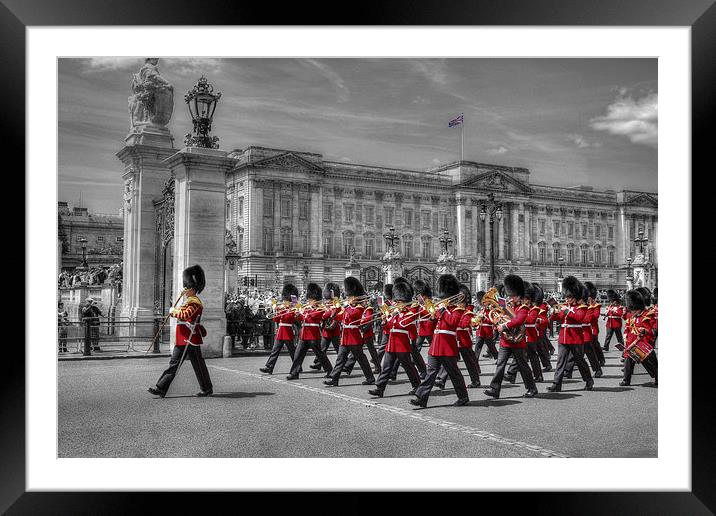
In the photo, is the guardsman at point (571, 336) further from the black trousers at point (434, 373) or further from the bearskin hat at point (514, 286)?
the black trousers at point (434, 373)

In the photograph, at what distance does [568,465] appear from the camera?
23.1 ft

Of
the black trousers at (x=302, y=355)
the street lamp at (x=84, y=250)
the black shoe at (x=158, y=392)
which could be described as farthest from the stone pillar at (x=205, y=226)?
the street lamp at (x=84, y=250)

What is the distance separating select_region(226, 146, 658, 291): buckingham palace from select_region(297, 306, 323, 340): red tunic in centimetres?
3506

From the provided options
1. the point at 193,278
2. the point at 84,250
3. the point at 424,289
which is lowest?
the point at 424,289

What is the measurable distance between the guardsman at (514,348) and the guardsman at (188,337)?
3.76m

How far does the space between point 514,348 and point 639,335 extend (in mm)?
2023

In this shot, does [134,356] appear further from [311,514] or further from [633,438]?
[633,438]

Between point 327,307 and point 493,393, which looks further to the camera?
point 327,307

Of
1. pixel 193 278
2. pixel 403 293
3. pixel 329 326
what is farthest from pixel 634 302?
pixel 193 278

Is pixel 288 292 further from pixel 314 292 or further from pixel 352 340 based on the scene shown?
pixel 352 340

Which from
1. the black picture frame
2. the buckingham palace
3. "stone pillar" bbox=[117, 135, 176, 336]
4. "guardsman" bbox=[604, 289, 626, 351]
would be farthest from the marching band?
the buckingham palace

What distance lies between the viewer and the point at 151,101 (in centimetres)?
1590

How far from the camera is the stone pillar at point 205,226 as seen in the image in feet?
43.0
